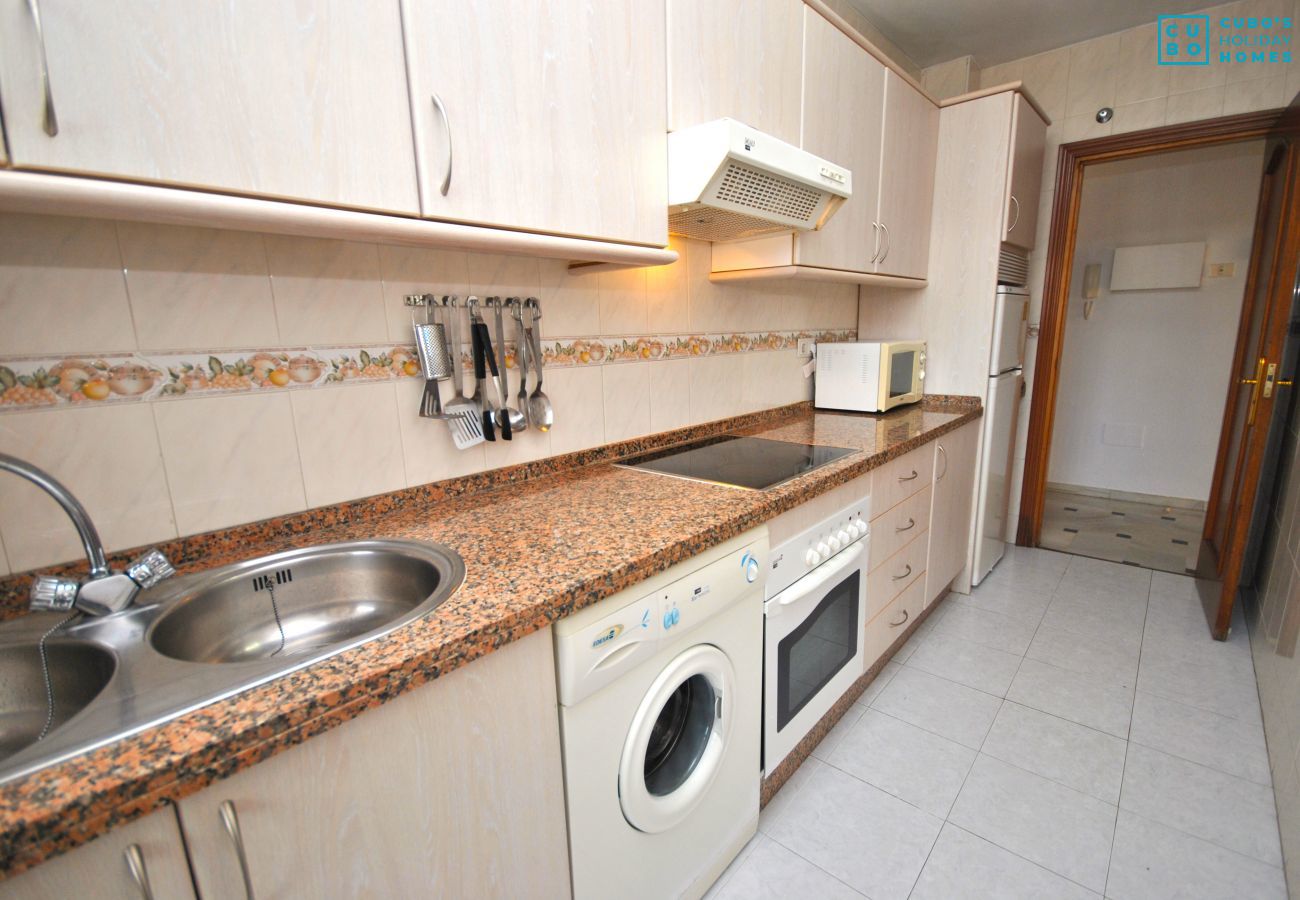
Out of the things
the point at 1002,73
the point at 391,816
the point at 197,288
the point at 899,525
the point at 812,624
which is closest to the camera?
the point at 391,816

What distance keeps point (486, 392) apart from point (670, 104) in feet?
2.55

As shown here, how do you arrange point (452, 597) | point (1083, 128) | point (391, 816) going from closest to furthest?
point (391, 816)
point (452, 597)
point (1083, 128)

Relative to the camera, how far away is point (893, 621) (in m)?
1.97

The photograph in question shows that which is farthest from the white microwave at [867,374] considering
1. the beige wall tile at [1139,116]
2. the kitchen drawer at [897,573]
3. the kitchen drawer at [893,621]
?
the beige wall tile at [1139,116]

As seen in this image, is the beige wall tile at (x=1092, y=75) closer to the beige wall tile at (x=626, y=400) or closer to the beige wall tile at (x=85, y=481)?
the beige wall tile at (x=626, y=400)

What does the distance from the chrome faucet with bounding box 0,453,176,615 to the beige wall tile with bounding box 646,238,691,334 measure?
4.26 ft

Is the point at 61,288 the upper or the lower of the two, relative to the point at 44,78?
lower

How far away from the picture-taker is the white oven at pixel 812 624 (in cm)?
135

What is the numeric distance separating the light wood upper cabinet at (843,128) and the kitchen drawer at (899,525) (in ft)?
2.74

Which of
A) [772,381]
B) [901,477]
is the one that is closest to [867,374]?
[772,381]

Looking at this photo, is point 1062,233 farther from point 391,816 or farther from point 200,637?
point 200,637

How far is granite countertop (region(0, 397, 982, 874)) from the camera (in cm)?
50

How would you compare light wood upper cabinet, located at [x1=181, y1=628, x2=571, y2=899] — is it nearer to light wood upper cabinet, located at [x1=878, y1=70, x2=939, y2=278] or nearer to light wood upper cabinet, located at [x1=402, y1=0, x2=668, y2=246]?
light wood upper cabinet, located at [x1=402, y1=0, x2=668, y2=246]

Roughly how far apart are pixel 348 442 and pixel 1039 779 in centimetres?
195
